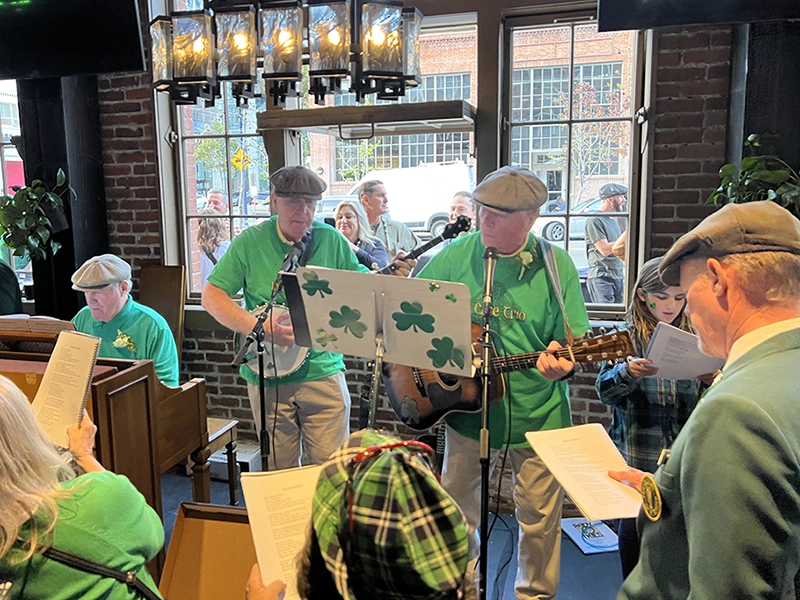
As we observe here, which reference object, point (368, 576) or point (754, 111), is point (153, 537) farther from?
point (754, 111)

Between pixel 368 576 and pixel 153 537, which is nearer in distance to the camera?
pixel 368 576

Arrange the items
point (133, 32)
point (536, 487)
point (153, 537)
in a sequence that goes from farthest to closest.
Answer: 1. point (133, 32)
2. point (536, 487)
3. point (153, 537)

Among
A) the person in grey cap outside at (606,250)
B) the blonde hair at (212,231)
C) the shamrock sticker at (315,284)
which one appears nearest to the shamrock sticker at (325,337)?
the shamrock sticker at (315,284)

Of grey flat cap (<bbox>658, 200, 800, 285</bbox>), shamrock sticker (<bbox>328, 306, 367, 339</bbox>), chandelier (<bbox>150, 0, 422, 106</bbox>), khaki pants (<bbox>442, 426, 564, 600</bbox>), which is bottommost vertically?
khaki pants (<bbox>442, 426, 564, 600</bbox>)

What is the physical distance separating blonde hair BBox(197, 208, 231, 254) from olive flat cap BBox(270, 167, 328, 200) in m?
1.43

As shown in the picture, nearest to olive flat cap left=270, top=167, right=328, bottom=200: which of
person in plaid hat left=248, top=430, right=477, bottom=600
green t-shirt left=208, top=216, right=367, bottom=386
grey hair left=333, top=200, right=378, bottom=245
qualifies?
green t-shirt left=208, top=216, right=367, bottom=386

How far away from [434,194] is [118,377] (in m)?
2.09

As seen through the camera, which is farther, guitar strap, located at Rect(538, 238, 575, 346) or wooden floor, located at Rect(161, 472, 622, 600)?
wooden floor, located at Rect(161, 472, 622, 600)

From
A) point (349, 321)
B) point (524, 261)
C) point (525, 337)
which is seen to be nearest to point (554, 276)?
point (524, 261)

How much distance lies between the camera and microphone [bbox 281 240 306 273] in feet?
8.27

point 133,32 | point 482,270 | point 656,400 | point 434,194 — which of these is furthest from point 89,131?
point 656,400

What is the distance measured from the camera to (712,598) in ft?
2.85

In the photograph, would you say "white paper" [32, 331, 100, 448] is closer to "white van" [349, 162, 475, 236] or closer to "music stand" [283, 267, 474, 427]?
"music stand" [283, 267, 474, 427]

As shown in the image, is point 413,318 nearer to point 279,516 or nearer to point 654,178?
Result: point 279,516
